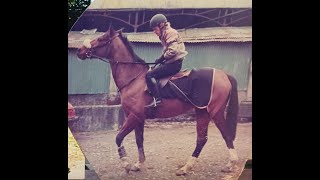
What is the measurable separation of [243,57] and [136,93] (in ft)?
3.88

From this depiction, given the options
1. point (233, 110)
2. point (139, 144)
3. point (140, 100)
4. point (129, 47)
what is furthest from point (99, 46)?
point (233, 110)

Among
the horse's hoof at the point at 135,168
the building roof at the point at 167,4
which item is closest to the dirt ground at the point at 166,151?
the horse's hoof at the point at 135,168

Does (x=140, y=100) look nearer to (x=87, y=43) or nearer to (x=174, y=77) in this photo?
(x=174, y=77)

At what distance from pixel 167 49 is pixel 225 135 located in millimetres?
1079

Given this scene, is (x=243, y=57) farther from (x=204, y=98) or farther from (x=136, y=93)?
(x=136, y=93)

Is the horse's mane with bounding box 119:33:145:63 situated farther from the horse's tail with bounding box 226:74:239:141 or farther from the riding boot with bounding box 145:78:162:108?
the horse's tail with bounding box 226:74:239:141

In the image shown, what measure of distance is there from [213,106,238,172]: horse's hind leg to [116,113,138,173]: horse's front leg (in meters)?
0.86

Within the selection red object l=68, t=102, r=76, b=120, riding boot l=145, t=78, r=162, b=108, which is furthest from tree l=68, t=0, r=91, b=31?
riding boot l=145, t=78, r=162, b=108

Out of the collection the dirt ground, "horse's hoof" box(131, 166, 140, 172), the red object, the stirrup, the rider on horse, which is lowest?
"horse's hoof" box(131, 166, 140, 172)

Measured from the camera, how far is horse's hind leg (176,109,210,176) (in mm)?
4219

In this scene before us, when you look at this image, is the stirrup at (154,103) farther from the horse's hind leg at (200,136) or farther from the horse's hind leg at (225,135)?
the horse's hind leg at (225,135)

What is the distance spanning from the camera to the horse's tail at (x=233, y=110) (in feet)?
13.8
